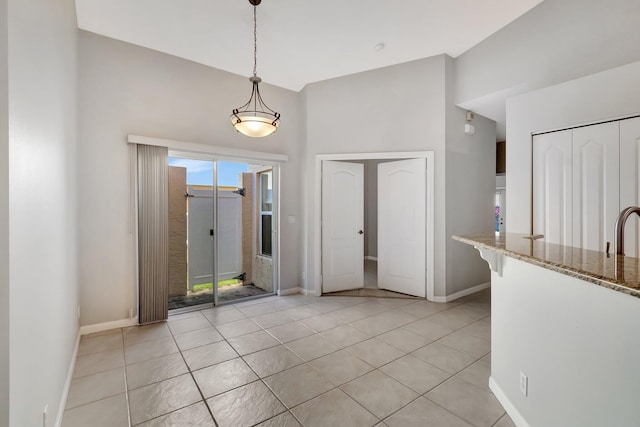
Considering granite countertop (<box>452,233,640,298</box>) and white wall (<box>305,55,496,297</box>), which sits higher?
white wall (<box>305,55,496,297</box>)

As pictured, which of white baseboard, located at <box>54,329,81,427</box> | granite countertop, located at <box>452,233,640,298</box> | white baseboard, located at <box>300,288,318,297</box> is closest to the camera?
granite countertop, located at <box>452,233,640,298</box>

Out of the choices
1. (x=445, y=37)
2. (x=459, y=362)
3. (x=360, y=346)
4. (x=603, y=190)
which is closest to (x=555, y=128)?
(x=603, y=190)

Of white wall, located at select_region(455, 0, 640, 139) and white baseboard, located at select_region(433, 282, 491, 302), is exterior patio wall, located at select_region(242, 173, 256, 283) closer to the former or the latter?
white baseboard, located at select_region(433, 282, 491, 302)

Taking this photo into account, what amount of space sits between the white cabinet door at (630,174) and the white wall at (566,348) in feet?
4.61

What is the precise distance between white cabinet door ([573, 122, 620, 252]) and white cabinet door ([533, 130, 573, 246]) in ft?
0.20

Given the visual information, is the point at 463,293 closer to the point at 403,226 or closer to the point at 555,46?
the point at 403,226

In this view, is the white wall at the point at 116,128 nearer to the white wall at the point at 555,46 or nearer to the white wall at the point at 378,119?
the white wall at the point at 378,119

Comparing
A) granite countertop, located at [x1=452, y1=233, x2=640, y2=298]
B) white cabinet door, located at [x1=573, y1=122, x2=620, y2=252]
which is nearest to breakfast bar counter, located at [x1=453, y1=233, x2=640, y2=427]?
granite countertop, located at [x1=452, y1=233, x2=640, y2=298]

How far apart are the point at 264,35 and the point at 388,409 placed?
4.00 m

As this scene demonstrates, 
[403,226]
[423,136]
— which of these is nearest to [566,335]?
[403,226]

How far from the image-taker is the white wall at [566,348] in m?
1.15

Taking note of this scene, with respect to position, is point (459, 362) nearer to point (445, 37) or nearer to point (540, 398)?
point (540, 398)

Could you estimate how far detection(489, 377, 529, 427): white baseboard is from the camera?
73.0 inches

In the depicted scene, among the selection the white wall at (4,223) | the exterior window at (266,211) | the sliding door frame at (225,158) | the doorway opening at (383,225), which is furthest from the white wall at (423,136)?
the white wall at (4,223)
